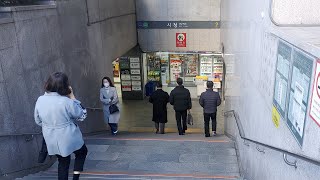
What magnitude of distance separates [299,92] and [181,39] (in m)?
11.6

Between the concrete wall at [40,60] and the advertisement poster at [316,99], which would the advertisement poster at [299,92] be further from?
the concrete wall at [40,60]

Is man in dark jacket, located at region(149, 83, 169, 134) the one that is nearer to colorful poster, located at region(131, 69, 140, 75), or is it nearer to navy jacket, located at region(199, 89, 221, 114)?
navy jacket, located at region(199, 89, 221, 114)

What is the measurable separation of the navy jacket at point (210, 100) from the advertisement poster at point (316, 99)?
5.69 meters

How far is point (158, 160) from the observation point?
233 inches

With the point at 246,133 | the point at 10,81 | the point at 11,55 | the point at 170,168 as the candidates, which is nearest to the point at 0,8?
the point at 11,55

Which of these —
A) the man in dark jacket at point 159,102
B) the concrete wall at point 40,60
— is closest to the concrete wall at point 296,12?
the concrete wall at point 40,60

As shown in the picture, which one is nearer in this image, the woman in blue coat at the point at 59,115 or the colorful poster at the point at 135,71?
the woman in blue coat at the point at 59,115

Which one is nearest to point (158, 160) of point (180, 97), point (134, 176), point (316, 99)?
point (134, 176)

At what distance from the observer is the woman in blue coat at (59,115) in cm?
365

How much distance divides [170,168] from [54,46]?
9.88 feet

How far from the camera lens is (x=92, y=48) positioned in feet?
26.8

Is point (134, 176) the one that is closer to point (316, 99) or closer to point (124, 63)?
point (316, 99)

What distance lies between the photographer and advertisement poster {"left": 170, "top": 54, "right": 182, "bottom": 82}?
15.0 meters

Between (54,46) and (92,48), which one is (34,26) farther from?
(92,48)
